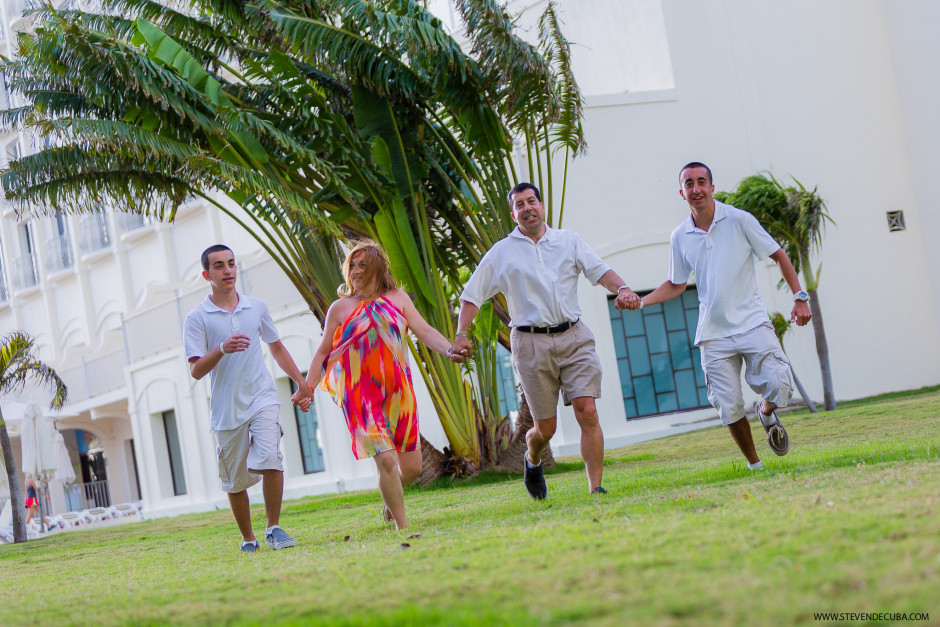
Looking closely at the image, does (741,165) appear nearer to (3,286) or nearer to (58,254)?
(58,254)

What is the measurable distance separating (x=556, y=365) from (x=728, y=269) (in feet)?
4.34

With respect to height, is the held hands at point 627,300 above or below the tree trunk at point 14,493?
above

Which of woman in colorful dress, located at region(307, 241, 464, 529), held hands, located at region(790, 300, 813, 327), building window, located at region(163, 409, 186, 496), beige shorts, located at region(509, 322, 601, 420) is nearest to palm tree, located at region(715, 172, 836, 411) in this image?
held hands, located at region(790, 300, 813, 327)

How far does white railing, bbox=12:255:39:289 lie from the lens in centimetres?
3791

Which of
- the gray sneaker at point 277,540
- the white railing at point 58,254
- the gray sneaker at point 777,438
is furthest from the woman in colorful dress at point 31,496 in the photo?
the gray sneaker at point 777,438

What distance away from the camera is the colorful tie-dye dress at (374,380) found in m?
6.23

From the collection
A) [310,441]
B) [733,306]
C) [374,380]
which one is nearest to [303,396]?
[374,380]

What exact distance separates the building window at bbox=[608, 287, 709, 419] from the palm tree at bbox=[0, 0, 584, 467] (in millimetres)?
5736

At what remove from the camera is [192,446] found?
2475cm

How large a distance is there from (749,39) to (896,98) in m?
3.26

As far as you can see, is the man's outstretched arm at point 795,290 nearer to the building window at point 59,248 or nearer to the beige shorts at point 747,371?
the beige shorts at point 747,371

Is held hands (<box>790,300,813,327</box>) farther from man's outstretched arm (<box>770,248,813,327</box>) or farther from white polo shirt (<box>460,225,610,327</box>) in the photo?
white polo shirt (<box>460,225,610,327</box>)

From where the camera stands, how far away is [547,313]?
22.1 ft

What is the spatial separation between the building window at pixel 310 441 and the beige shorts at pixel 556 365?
50.9 ft
